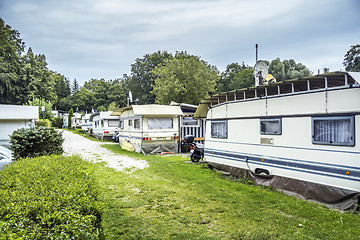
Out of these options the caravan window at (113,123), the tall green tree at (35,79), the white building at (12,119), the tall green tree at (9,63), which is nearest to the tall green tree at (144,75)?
the tall green tree at (35,79)

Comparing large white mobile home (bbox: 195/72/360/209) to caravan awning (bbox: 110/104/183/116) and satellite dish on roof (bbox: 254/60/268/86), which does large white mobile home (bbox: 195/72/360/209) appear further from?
caravan awning (bbox: 110/104/183/116)

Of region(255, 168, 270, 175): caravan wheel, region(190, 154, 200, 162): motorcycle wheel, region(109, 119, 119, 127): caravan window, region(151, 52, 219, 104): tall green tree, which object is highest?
region(151, 52, 219, 104): tall green tree

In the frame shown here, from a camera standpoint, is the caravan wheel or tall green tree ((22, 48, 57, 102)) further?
tall green tree ((22, 48, 57, 102))

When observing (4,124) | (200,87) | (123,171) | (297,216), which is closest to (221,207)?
(297,216)

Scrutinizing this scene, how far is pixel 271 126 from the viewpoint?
23.9 ft

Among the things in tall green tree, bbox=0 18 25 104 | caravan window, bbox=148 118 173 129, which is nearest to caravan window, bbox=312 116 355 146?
caravan window, bbox=148 118 173 129

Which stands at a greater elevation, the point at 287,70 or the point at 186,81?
the point at 287,70

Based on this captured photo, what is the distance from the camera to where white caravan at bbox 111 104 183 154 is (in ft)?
47.0

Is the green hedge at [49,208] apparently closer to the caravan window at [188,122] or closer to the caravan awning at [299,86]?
the caravan awning at [299,86]

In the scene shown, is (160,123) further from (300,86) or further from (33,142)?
(300,86)

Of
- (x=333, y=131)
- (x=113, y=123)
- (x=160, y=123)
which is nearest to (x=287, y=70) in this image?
(x=113, y=123)

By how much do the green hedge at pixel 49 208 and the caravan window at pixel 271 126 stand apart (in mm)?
5529

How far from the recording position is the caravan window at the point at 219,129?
29.7 ft

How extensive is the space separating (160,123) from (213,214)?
32.5ft
